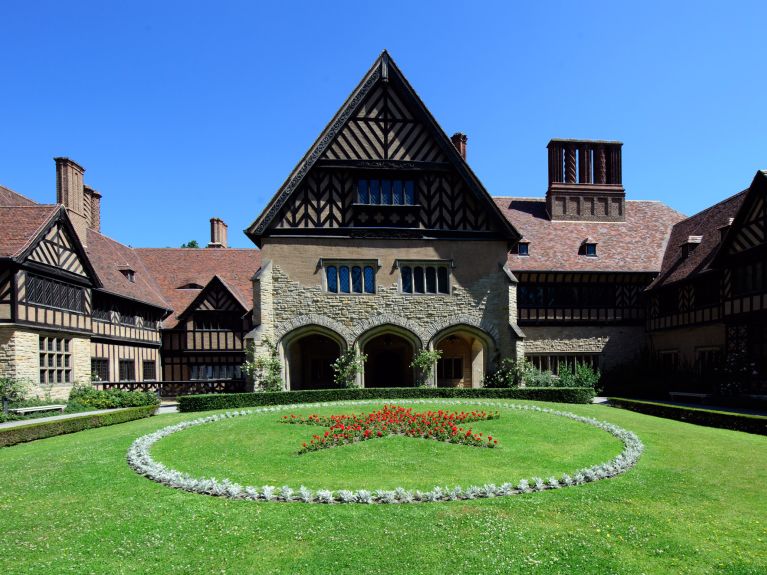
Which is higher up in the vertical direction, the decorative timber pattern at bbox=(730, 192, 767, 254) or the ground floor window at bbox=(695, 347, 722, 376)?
the decorative timber pattern at bbox=(730, 192, 767, 254)

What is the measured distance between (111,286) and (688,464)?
2795cm

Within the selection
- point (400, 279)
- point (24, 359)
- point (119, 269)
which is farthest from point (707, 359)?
point (119, 269)

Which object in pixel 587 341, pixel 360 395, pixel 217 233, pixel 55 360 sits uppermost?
pixel 217 233

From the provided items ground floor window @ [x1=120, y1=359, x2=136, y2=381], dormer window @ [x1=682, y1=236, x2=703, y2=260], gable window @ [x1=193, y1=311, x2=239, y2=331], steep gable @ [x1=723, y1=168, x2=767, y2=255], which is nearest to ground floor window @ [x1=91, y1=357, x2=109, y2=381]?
ground floor window @ [x1=120, y1=359, x2=136, y2=381]

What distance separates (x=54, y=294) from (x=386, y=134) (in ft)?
55.5

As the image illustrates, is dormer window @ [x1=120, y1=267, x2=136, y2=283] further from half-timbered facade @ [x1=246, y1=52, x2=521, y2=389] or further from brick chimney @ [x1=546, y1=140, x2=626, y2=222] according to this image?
brick chimney @ [x1=546, y1=140, x2=626, y2=222]

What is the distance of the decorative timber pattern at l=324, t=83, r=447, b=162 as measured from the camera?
27.0 metres

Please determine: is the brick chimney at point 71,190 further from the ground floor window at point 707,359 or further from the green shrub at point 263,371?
the ground floor window at point 707,359

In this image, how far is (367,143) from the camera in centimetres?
2705

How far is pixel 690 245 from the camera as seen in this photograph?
29422 millimetres

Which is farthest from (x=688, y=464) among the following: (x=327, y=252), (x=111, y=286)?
(x=111, y=286)

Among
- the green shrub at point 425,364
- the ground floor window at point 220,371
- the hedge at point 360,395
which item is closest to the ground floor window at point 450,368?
the green shrub at point 425,364

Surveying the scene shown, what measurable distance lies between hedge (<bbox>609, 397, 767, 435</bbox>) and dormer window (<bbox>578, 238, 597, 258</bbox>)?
470 inches

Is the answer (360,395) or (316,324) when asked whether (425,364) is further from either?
(316,324)
